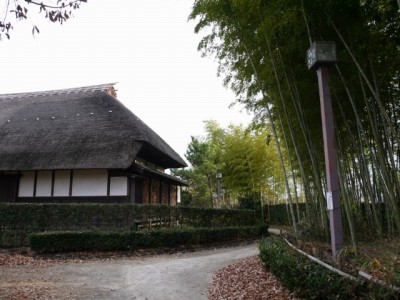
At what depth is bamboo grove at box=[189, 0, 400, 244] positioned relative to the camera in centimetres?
568

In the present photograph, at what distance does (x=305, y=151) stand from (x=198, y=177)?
1726cm

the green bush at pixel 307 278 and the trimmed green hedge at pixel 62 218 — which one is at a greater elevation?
the trimmed green hedge at pixel 62 218

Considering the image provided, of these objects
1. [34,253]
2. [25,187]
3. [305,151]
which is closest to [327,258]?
[305,151]

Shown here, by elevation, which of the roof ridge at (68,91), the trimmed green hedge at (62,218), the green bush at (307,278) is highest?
the roof ridge at (68,91)

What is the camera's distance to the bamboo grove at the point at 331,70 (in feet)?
18.6

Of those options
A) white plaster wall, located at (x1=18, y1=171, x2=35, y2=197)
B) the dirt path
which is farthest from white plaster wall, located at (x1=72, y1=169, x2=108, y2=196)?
the dirt path

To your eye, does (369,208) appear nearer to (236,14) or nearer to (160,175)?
(236,14)

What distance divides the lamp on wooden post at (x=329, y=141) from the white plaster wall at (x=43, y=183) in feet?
36.6

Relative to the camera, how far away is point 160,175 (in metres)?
15.0

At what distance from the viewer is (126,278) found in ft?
21.4

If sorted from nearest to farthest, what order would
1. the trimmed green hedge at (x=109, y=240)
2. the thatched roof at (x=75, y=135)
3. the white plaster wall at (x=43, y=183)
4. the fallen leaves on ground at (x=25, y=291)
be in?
1. the fallen leaves on ground at (x=25, y=291)
2. the trimmed green hedge at (x=109, y=240)
3. the thatched roof at (x=75, y=135)
4. the white plaster wall at (x=43, y=183)

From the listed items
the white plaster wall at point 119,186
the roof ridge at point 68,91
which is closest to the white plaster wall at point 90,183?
the white plaster wall at point 119,186

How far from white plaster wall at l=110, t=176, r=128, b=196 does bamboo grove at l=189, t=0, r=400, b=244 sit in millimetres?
5659

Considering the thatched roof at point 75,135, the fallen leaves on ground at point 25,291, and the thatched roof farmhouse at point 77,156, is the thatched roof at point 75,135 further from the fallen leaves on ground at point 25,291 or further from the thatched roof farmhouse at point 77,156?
the fallen leaves on ground at point 25,291
